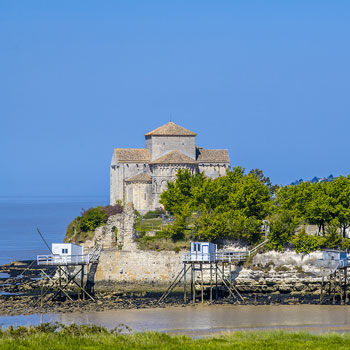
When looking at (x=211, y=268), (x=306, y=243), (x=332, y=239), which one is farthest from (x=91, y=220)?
(x=211, y=268)

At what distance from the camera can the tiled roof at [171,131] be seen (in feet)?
336

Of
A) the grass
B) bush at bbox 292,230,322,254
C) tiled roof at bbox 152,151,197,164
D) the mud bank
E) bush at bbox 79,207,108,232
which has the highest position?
tiled roof at bbox 152,151,197,164

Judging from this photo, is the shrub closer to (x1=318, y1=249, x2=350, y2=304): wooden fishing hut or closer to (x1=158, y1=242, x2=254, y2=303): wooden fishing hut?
(x1=158, y1=242, x2=254, y2=303): wooden fishing hut

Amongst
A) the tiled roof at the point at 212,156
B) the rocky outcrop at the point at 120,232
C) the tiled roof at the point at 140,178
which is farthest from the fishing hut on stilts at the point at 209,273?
the tiled roof at the point at 212,156

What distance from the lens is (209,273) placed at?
55.8 metres

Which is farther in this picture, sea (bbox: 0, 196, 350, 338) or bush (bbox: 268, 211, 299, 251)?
bush (bbox: 268, 211, 299, 251)

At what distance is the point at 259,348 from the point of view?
32.4m

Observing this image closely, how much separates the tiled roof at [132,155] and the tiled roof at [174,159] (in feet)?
9.71

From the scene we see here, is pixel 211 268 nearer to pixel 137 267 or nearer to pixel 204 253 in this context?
pixel 204 253

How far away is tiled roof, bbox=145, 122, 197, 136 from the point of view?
4037 inches

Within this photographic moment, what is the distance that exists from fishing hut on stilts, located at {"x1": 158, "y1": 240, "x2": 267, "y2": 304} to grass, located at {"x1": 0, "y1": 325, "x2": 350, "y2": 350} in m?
13.7

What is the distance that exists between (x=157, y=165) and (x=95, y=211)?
833 inches

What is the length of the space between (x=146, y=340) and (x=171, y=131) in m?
70.5

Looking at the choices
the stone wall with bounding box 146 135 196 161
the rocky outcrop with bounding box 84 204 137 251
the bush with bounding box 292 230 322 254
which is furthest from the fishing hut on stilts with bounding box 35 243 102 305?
the stone wall with bounding box 146 135 196 161
